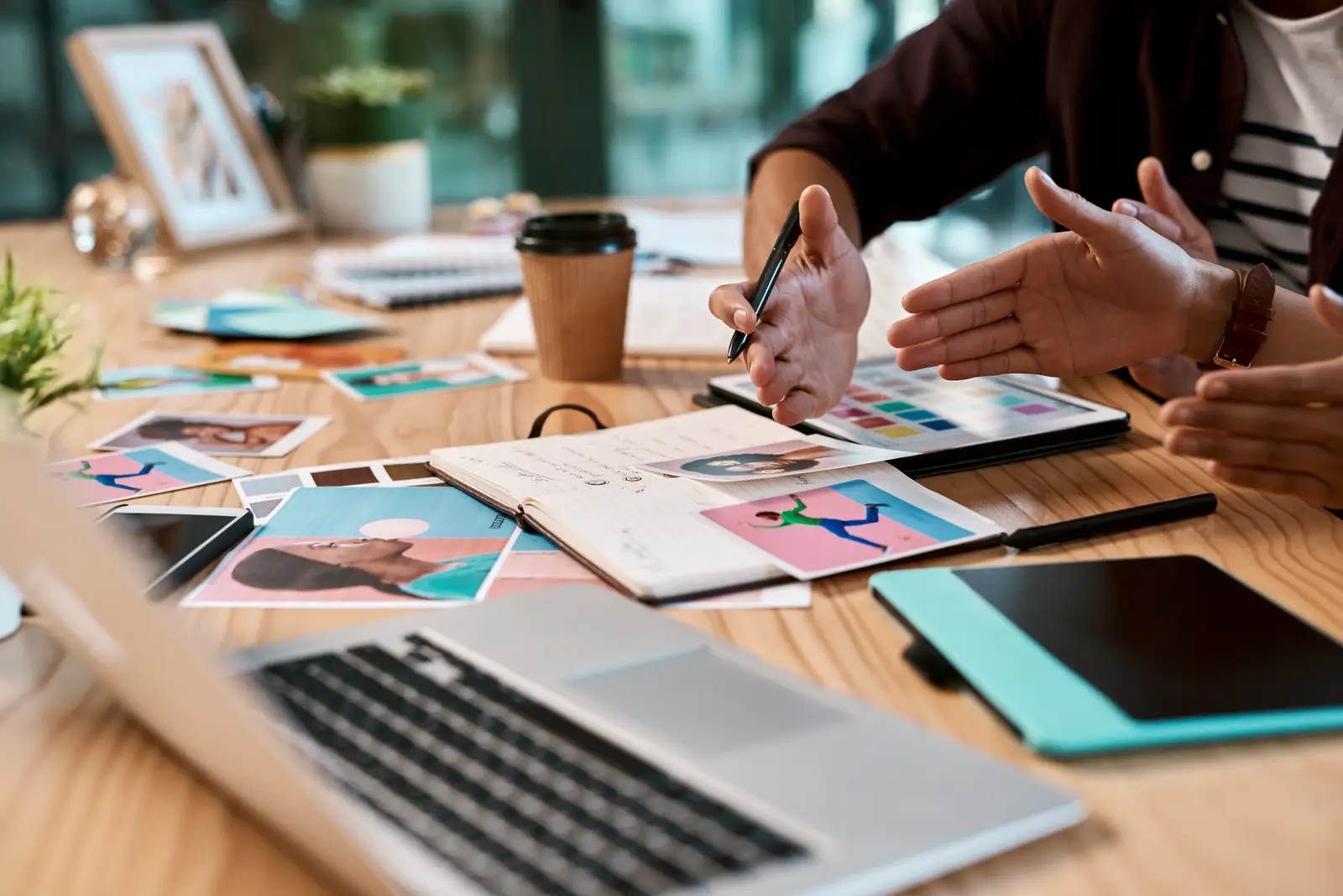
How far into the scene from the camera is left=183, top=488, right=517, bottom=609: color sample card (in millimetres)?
751

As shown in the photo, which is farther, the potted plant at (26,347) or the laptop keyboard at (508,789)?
the potted plant at (26,347)

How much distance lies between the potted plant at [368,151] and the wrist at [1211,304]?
1.41 metres

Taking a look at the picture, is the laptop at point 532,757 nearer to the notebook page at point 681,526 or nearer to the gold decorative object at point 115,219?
the notebook page at point 681,526

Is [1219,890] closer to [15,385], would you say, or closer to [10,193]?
[15,385]

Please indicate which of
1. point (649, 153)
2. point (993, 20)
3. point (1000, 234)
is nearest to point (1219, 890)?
point (993, 20)

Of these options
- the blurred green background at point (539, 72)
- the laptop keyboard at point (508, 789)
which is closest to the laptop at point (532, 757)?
the laptop keyboard at point (508, 789)

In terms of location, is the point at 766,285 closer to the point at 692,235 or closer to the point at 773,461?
the point at 773,461

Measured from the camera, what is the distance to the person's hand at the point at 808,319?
3.30 ft

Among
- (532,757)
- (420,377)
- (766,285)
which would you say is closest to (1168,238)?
(766,285)

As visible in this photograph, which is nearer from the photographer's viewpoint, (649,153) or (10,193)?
(10,193)

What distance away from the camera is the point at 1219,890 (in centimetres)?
48

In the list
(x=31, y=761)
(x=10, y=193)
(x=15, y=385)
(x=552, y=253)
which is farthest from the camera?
(x=10, y=193)

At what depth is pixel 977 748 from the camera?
582mm

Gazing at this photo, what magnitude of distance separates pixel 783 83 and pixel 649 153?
0.47 metres
